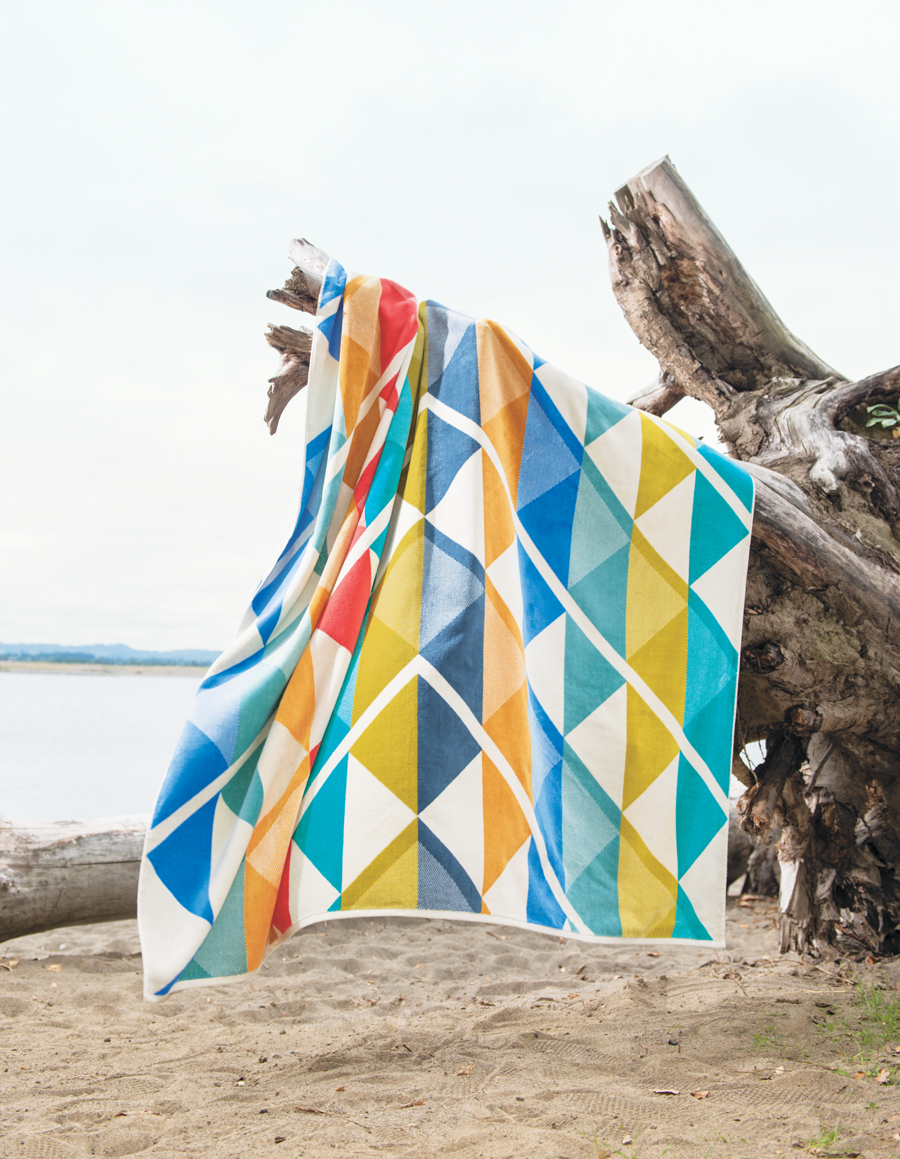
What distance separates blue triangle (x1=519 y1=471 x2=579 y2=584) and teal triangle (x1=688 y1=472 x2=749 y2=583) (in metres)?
0.37

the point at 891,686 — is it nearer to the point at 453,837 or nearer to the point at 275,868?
the point at 453,837

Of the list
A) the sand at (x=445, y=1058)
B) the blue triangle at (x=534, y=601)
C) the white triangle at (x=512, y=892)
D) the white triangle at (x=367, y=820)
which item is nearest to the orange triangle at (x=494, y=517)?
the blue triangle at (x=534, y=601)

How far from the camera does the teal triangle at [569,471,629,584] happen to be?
2.12 metres

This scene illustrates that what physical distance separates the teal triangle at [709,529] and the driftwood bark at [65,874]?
8.10 ft

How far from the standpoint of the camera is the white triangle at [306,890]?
173 cm

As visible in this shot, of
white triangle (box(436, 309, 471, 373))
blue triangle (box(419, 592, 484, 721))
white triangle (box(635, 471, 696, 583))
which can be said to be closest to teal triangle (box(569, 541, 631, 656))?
white triangle (box(635, 471, 696, 583))

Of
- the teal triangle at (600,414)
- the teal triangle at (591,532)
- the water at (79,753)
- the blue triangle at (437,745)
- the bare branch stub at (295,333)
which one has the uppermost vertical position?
the bare branch stub at (295,333)

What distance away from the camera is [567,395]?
2156mm

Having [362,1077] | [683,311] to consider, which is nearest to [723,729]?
[362,1077]

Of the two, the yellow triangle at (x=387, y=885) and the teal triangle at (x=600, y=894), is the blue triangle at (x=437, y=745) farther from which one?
the teal triangle at (x=600, y=894)

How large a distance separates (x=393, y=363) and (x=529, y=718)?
1001 mm

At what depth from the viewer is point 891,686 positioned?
2719 millimetres

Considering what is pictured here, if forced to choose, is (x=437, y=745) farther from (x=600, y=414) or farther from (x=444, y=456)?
(x=600, y=414)

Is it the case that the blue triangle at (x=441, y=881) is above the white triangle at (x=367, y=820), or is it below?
below
